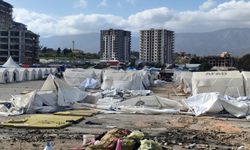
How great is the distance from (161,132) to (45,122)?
5.36 meters

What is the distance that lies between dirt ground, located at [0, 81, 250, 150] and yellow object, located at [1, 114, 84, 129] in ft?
1.53

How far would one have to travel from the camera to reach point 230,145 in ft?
47.5

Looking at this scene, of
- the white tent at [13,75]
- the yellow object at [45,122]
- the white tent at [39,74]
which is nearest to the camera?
the yellow object at [45,122]

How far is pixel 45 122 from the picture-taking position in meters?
19.3

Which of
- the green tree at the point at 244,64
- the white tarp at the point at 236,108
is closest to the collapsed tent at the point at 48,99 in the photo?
the white tarp at the point at 236,108

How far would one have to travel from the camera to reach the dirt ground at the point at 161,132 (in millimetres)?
14289

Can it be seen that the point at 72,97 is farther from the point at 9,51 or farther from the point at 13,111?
the point at 9,51

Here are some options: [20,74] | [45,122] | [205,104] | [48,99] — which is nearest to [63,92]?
[48,99]

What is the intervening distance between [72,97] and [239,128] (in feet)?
38.0

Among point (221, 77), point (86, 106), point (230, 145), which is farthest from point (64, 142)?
point (221, 77)

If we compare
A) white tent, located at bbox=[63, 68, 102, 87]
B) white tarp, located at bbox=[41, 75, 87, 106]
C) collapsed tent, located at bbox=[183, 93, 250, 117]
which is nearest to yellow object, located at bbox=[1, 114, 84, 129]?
white tarp, located at bbox=[41, 75, 87, 106]

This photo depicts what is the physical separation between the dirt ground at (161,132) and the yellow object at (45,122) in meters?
0.47

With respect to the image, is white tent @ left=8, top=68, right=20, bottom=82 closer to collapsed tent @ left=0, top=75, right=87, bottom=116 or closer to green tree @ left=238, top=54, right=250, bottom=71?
collapsed tent @ left=0, top=75, right=87, bottom=116

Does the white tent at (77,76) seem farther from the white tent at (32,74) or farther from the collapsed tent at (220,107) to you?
the collapsed tent at (220,107)
